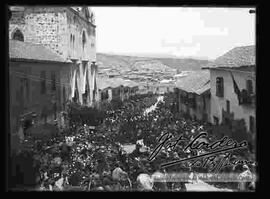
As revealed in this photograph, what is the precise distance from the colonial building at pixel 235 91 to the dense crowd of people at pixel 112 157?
0.98 ft

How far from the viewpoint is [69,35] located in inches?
200

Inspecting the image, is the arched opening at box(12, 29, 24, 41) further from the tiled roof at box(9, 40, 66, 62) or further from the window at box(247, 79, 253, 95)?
the window at box(247, 79, 253, 95)

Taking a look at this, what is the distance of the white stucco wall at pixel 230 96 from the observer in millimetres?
4699

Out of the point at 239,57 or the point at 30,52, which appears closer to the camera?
the point at 239,57

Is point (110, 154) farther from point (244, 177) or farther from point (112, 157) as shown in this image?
point (244, 177)

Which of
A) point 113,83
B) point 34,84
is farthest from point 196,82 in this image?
point 34,84

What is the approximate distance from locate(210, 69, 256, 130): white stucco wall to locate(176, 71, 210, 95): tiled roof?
78 millimetres

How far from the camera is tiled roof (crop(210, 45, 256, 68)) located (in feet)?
15.3

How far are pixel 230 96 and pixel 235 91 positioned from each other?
92 mm

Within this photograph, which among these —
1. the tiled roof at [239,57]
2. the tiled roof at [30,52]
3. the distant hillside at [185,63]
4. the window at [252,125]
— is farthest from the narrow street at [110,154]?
the tiled roof at [30,52]

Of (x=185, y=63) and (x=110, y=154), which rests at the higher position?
(x=185, y=63)

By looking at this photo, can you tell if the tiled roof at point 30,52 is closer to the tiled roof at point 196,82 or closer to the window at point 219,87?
the tiled roof at point 196,82

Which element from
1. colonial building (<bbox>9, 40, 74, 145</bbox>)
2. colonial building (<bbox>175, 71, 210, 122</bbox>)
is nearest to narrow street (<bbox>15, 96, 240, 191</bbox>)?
colonial building (<bbox>175, 71, 210, 122</bbox>)
